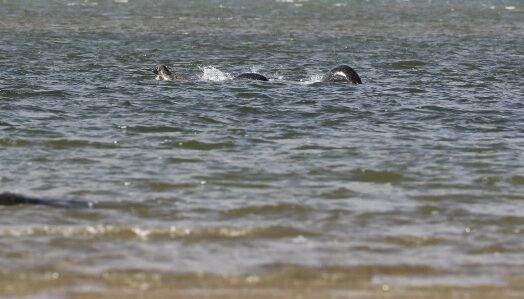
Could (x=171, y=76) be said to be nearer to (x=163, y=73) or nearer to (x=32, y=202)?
(x=163, y=73)

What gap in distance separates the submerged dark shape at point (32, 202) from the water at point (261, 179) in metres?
0.16

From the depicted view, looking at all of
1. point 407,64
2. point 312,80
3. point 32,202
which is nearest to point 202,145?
point 32,202

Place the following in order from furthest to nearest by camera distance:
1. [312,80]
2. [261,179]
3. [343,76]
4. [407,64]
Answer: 1. [407,64]
2. [312,80]
3. [343,76]
4. [261,179]

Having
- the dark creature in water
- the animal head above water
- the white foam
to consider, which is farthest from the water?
the animal head above water

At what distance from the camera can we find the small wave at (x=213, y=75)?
24.0 metres

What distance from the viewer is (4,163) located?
45.0 feet

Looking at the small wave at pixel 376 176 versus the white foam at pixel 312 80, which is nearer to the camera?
the small wave at pixel 376 176

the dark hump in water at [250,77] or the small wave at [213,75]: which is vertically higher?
the dark hump in water at [250,77]

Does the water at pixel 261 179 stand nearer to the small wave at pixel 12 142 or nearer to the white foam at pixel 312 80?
the small wave at pixel 12 142

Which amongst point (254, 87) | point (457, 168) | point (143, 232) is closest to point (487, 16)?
point (254, 87)

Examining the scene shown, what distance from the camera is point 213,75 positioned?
24.6 m

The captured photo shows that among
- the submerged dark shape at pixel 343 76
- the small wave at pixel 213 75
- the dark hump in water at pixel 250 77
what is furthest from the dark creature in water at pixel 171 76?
the submerged dark shape at pixel 343 76

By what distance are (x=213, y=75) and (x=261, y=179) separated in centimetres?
1169

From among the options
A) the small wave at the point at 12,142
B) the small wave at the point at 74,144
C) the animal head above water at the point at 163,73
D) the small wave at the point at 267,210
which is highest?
the small wave at the point at 267,210
